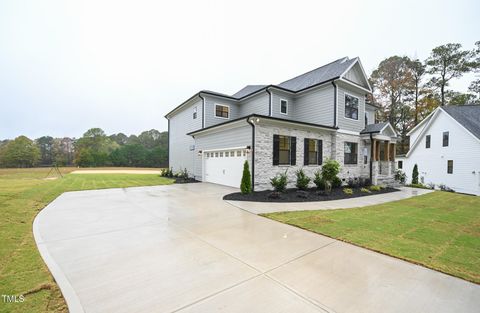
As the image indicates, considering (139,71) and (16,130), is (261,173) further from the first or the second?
(16,130)

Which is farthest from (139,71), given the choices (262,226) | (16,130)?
(16,130)

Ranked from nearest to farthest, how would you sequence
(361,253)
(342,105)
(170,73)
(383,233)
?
1. (361,253)
2. (383,233)
3. (342,105)
4. (170,73)

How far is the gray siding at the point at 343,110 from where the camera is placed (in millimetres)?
12234

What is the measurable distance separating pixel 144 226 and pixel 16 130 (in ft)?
278

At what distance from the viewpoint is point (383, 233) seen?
4.43m

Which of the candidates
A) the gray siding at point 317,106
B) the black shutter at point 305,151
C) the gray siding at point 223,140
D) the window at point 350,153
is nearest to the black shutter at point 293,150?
the black shutter at point 305,151

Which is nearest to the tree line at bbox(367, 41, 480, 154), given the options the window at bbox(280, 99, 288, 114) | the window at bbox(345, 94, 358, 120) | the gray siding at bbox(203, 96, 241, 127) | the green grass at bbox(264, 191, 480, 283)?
the window at bbox(345, 94, 358, 120)

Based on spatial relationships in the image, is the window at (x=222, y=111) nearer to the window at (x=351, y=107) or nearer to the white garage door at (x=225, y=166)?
the white garage door at (x=225, y=166)

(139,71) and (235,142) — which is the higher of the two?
→ (139,71)

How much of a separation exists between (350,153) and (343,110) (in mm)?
3014

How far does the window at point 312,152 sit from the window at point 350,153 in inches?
85.8

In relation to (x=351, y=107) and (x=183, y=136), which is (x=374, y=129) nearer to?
(x=351, y=107)

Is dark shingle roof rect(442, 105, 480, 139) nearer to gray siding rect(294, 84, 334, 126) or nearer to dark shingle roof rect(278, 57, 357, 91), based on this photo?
dark shingle roof rect(278, 57, 357, 91)

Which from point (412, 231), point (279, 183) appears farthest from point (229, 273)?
point (279, 183)
